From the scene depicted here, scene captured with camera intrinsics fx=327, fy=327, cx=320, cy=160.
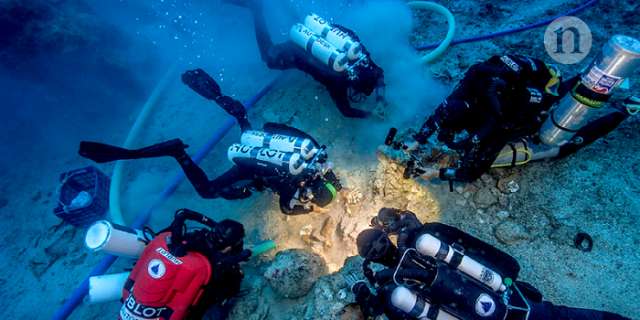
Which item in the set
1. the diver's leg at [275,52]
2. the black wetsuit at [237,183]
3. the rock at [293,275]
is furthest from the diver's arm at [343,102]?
the rock at [293,275]

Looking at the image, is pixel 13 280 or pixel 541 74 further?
pixel 13 280

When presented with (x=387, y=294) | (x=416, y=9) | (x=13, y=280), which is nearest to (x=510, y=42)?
(x=416, y=9)

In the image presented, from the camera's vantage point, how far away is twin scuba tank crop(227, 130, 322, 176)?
4566 millimetres

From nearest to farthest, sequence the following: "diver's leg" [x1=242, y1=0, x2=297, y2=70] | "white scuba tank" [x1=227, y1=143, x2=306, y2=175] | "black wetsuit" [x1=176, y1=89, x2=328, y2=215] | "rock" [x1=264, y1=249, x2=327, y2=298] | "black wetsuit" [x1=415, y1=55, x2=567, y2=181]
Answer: "rock" [x1=264, y1=249, x2=327, y2=298], "black wetsuit" [x1=415, y1=55, x2=567, y2=181], "white scuba tank" [x1=227, y1=143, x2=306, y2=175], "black wetsuit" [x1=176, y1=89, x2=328, y2=215], "diver's leg" [x1=242, y1=0, x2=297, y2=70]

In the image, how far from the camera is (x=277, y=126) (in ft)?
17.6

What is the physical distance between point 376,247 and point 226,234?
1716 mm

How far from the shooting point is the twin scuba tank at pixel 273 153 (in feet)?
15.0

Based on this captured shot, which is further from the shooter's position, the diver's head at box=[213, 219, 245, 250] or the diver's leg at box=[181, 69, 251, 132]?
the diver's leg at box=[181, 69, 251, 132]

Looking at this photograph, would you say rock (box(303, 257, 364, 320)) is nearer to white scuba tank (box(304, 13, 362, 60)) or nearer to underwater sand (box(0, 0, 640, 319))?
underwater sand (box(0, 0, 640, 319))

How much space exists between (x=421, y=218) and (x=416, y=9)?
6.00m

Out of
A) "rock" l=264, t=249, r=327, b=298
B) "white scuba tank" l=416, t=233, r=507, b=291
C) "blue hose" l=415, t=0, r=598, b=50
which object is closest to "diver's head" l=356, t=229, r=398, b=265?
"white scuba tank" l=416, t=233, r=507, b=291

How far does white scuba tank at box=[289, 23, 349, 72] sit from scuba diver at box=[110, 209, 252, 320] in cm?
337

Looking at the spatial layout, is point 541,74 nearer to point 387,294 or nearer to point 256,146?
point 387,294

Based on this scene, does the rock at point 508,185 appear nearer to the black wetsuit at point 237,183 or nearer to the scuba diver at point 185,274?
the black wetsuit at point 237,183
